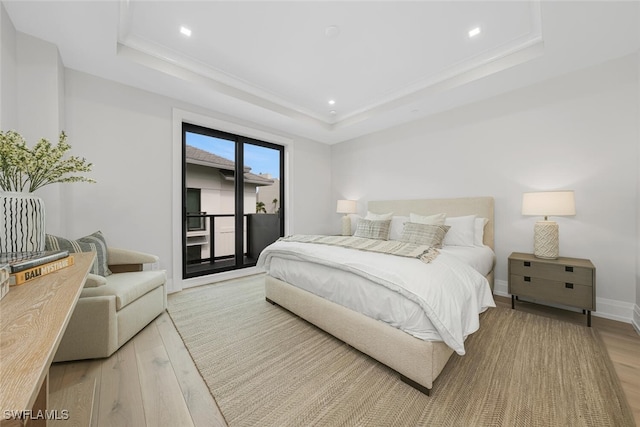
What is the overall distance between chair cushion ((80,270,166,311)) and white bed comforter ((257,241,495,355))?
158 cm

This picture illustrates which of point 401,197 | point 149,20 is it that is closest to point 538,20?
point 401,197

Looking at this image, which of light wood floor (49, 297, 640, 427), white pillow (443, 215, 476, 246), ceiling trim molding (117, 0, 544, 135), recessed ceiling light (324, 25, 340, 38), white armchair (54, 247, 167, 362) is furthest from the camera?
white pillow (443, 215, 476, 246)

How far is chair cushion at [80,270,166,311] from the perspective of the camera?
6.22 feet

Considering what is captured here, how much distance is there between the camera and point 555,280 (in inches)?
97.3

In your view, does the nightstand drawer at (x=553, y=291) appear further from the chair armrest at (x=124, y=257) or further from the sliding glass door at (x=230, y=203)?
the chair armrest at (x=124, y=257)

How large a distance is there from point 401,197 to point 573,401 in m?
3.13

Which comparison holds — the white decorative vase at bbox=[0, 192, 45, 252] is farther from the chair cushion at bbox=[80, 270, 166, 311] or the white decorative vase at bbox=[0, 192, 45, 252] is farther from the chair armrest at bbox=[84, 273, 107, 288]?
the chair cushion at bbox=[80, 270, 166, 311]

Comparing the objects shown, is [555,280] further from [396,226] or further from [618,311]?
[396,226]

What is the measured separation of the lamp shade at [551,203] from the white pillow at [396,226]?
1.42m

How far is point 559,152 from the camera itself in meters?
2.81

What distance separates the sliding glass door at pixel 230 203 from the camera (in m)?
4.34

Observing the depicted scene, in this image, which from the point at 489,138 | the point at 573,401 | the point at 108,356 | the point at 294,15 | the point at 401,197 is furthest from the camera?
the point at 401,197

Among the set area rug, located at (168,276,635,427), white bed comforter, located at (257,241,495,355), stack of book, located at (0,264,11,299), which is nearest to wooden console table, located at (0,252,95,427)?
stack of book, located at (0,264,11,299)

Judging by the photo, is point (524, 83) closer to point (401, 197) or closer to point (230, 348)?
point (401, 197)
